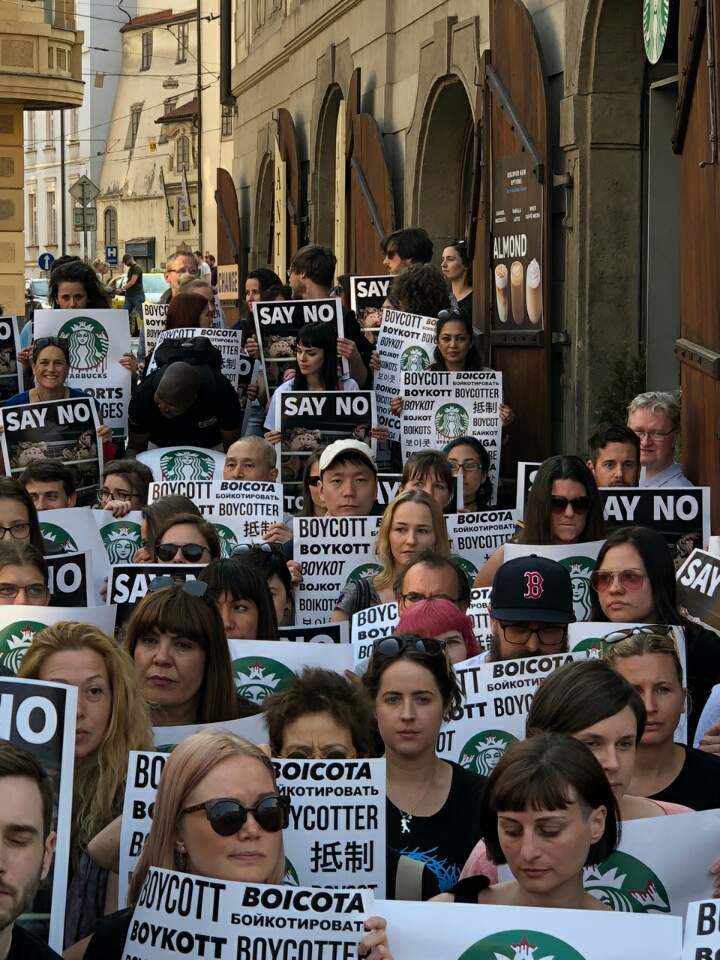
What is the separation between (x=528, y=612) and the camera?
630cm

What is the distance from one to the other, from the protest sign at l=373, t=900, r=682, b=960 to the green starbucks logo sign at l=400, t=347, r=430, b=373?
7655 millimetres

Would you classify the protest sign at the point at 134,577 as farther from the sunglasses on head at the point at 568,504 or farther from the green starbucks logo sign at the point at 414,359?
the green starbucks logo sign at the point at 414,359

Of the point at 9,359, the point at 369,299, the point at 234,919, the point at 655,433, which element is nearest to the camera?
the point at 234,919

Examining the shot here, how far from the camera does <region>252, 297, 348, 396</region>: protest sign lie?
37.9 feet

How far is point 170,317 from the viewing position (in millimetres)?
13406

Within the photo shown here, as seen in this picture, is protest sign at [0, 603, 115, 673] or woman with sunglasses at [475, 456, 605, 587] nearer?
protest sign at [0, 603, 115, 673]

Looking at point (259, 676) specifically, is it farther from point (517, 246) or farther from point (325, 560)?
point (517, 246)

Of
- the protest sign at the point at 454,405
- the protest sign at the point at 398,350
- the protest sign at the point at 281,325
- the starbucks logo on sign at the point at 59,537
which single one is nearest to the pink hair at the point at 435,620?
the starbucks logo on sign at the point at 59,537

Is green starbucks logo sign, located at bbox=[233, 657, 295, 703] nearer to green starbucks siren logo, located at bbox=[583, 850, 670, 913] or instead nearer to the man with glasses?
the man with glasses

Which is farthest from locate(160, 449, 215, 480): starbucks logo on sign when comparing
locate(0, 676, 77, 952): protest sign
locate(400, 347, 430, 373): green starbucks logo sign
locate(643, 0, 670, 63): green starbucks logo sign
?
locate(0, 676, 77, 952): protest sign

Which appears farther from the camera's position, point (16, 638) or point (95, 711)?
point (16, 638)

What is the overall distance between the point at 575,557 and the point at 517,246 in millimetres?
6509

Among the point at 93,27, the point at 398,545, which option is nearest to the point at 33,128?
the point at 93,27

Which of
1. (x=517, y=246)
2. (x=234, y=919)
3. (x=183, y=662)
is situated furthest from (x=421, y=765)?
(x=517, y=246)
